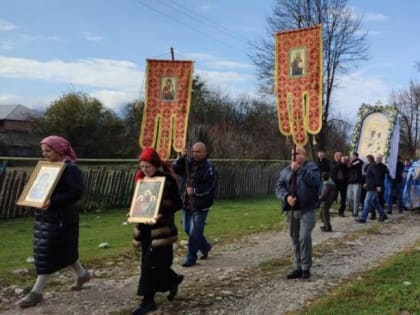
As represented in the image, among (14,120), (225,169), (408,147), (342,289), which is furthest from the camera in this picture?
(408,147)

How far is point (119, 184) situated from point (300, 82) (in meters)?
9.57

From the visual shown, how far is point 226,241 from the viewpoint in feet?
35.7

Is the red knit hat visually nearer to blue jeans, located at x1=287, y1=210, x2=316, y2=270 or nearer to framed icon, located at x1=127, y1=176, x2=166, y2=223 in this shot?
framed icon, located at x1=127, y1=176, x2=166, y2=223

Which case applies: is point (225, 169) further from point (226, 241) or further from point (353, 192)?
point (226, 241)

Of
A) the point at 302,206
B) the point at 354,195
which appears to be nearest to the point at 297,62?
the point at 302,206

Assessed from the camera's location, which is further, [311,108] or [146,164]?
[311,108]

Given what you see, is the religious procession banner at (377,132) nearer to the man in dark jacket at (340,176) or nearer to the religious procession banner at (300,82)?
the man in dark jacket at (340,176)

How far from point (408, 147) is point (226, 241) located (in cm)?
5329

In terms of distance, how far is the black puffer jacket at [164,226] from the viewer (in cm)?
601

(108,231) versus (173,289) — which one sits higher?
(173,289)

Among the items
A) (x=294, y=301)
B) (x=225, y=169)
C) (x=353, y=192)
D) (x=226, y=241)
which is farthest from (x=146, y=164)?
(x=225, y=169)

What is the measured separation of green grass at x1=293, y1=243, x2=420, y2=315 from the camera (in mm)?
5844

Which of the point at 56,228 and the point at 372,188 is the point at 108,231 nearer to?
the point at 56,228

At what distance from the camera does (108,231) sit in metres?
→ 12.4
